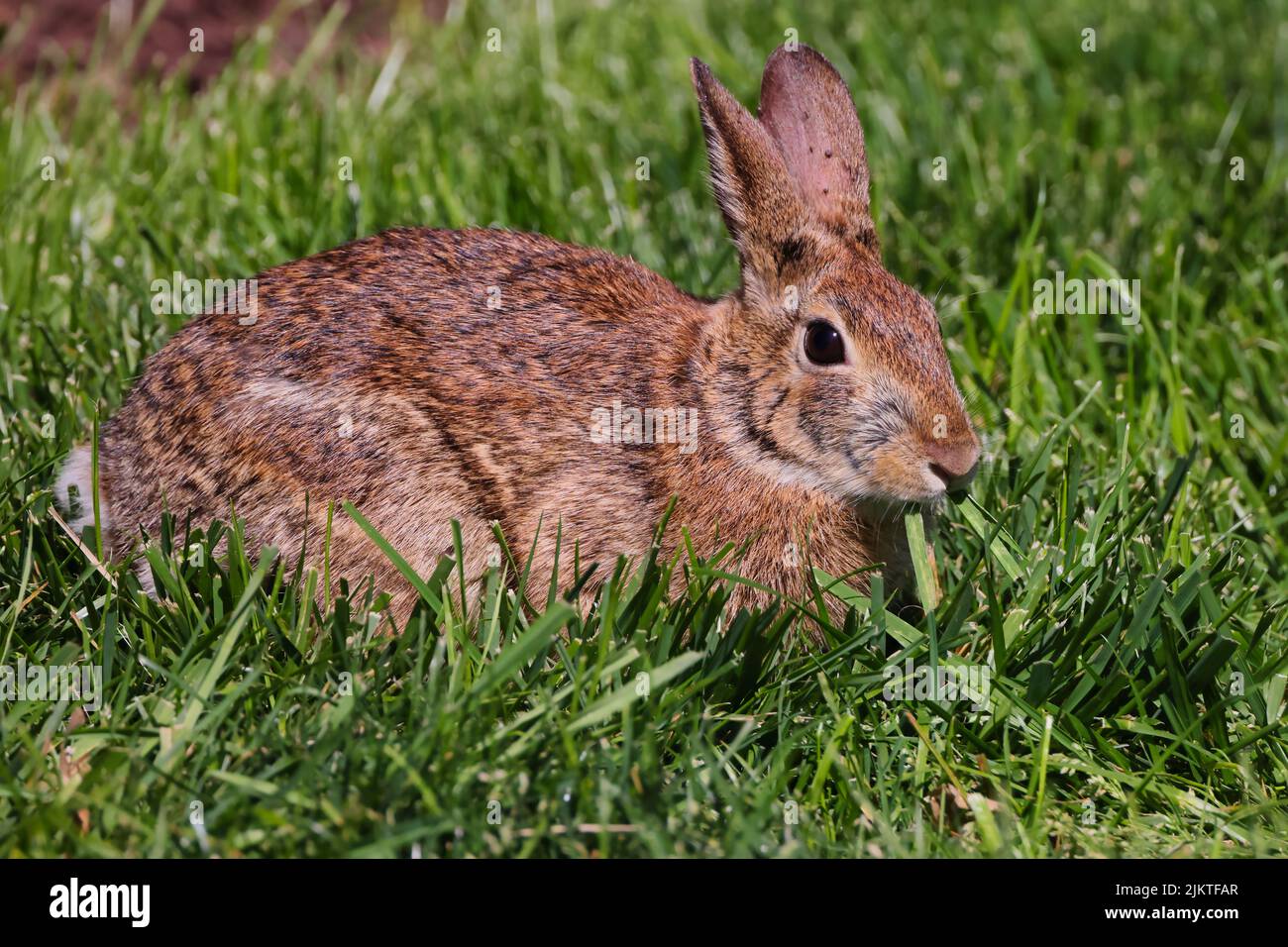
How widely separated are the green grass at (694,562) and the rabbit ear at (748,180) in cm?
93

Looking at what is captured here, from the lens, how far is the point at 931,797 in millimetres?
3486

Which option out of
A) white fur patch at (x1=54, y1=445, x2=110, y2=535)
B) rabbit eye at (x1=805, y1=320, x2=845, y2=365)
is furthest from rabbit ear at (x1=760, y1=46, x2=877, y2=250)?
white fur patch at (x1=54, y1=445, x2=110, y2=535)

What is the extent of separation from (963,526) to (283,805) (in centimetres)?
222

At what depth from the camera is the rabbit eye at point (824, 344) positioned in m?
4.02

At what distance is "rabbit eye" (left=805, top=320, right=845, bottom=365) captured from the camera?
4016 millimetres

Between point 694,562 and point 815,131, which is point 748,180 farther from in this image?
point 694,562

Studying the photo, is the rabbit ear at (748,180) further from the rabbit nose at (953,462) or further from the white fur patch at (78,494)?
the white fur patch at (78,494)

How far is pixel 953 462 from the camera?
3.76 m

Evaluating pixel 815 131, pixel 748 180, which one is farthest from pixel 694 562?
pixel 815 131

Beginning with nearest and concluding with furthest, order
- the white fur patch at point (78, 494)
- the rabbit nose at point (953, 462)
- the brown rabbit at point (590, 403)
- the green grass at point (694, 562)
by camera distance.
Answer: the green grass at point (694, 562)
the rabbit nose at point (953, 462)
the brown rabbit at point (590, 403)
the white fur patch at point (78, 494)

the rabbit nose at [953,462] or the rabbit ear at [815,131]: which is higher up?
the rabbit ear at [815,131]

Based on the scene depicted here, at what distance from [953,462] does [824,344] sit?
0.51 metres

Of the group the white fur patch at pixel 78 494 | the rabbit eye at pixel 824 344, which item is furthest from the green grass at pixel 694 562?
the rabbit eye at pixel 824 344
